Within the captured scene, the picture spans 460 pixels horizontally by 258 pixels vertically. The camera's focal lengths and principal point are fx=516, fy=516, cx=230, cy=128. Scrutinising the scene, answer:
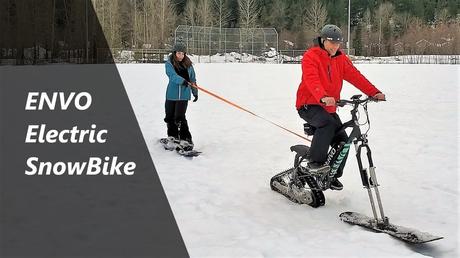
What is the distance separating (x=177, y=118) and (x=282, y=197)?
335 cm

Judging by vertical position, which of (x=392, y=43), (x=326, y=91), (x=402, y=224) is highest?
(x=392, y=43)

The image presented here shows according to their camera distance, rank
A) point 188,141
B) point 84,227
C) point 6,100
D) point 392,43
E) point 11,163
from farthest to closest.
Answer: point 392,43
point 6,100
point 188,141
point 11,163
point 84,227

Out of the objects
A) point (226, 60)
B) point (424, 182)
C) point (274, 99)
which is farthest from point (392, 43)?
point (424, 182)

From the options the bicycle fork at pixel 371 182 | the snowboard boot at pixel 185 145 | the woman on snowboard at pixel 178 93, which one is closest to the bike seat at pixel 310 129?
the bicycle fork at pixel 371 182

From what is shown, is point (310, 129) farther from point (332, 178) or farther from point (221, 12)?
point (221, 12)

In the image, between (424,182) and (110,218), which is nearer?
(110,218)

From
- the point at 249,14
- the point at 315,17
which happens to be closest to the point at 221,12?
the point at 249,14

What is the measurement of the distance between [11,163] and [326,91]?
17.0ft

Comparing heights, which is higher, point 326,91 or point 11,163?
point 326,91

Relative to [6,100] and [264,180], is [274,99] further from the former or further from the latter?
[264,180]

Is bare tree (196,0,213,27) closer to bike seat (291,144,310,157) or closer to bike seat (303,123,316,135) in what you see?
bike seat (291,144,310,157)

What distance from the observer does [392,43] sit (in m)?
73.9

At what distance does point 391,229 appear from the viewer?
201 inches

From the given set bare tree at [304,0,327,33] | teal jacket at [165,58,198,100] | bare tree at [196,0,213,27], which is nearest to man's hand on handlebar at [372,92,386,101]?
teal jacket at [165,58,198,100]
